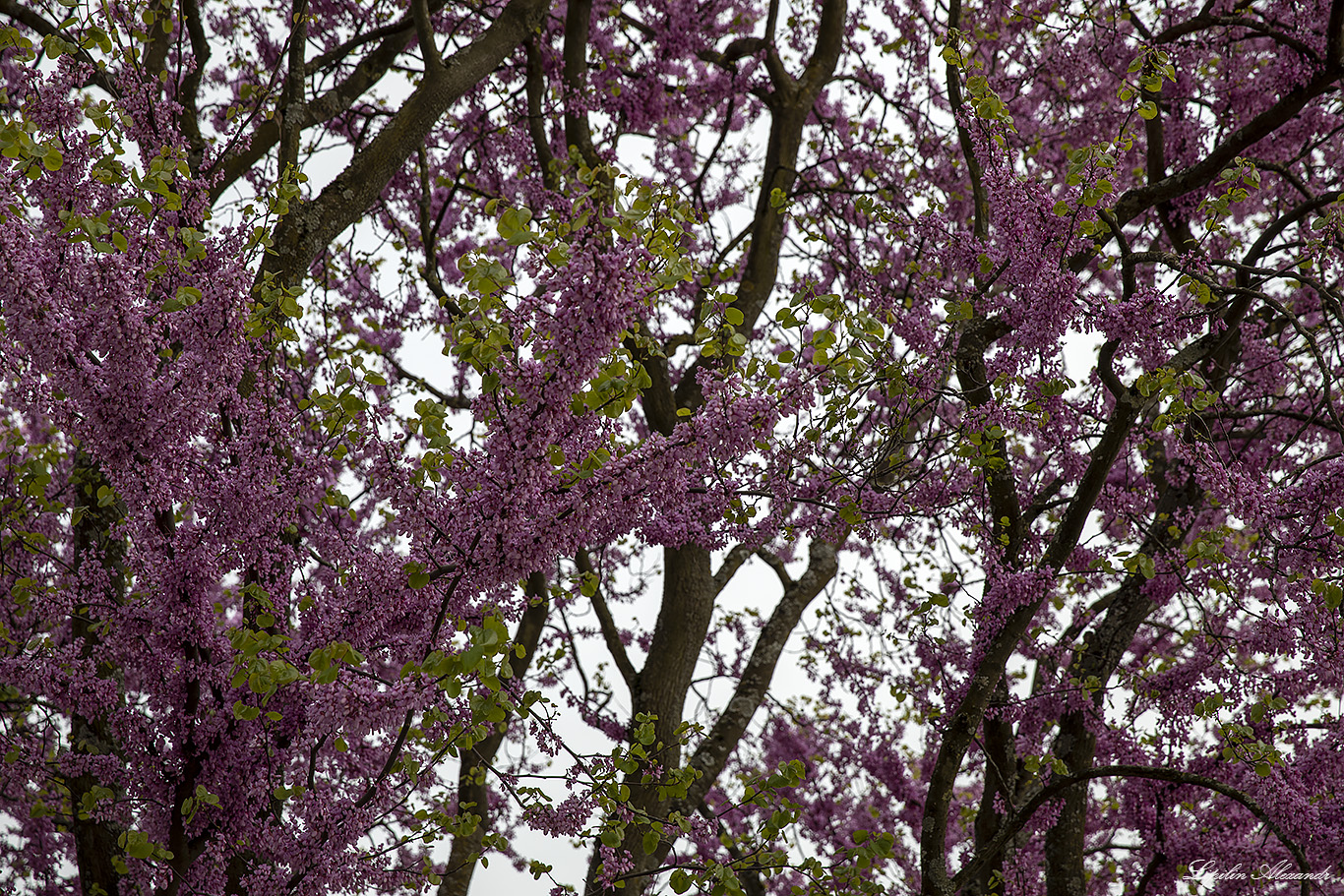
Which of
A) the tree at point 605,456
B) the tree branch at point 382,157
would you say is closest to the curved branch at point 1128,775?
the tree at point 605,456

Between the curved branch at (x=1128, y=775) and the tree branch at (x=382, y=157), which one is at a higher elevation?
the tree branch at (x=382, y=157)

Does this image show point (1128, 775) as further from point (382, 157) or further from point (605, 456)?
point (382, 157)

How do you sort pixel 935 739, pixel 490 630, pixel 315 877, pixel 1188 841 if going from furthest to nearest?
pixel 935 739, pixel 1188 841, pixel 315 877, pixel 490 630

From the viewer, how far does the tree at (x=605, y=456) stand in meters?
3.44

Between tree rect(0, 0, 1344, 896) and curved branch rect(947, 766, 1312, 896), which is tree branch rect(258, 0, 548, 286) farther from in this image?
curved branch rect(947, 766, 1312, 896)

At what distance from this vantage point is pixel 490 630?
2.88 m

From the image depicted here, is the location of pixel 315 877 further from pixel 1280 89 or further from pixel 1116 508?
pixel 1280 89

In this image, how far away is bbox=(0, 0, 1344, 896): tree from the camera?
3.44 metres

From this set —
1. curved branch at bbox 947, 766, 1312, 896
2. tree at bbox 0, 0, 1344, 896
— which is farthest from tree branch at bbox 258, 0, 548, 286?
curved branch at bbox 947, 766, 1312, 896

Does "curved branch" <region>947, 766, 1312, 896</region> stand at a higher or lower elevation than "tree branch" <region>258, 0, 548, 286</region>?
lower

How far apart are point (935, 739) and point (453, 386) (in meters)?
5.49

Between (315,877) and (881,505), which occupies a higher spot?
(881,505)

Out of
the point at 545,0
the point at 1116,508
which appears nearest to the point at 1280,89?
the point at 1116,508

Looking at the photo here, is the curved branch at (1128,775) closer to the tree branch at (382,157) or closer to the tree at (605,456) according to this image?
the tree at (605,456)
